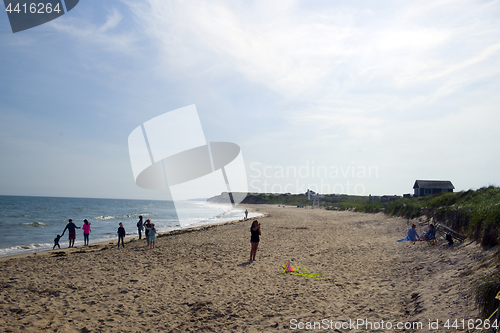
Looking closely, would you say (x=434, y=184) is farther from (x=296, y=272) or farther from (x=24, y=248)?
(x=24, y=248)

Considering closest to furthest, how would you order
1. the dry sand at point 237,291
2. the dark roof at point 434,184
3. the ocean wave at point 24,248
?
1. the dry sand at point 237,291
2. the ocean wave at point 24,248
3. the dark roof at point 434,184

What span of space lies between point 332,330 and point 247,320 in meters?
1.54

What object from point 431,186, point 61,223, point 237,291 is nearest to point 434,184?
point 431,186

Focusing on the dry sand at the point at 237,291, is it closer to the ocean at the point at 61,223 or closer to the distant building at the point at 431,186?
the ocean at the point at 61,223

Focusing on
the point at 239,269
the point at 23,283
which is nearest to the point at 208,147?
the point at 239,269

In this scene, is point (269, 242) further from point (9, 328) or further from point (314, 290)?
point (9, 328)

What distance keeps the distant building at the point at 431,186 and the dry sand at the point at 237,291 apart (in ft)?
112

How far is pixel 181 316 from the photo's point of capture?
17.7ft

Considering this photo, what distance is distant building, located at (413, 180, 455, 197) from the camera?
129 ft

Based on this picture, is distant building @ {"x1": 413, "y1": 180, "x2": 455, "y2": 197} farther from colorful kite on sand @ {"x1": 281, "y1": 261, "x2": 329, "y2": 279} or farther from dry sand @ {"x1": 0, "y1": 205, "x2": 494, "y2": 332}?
colorful kite on sand @ {"x1": 281, "y1": 261, "x2": 329, "y2": 279}

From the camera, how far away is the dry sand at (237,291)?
16.2 feet

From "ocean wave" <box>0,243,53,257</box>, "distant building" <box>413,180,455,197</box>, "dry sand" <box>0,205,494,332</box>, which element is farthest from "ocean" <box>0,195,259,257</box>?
"distant building" <box>413,180,455,197</box>

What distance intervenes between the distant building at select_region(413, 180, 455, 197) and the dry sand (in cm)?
3407

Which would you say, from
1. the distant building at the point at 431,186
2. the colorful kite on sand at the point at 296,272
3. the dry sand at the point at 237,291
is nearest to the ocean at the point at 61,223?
the dry sand at the point at 237,291
